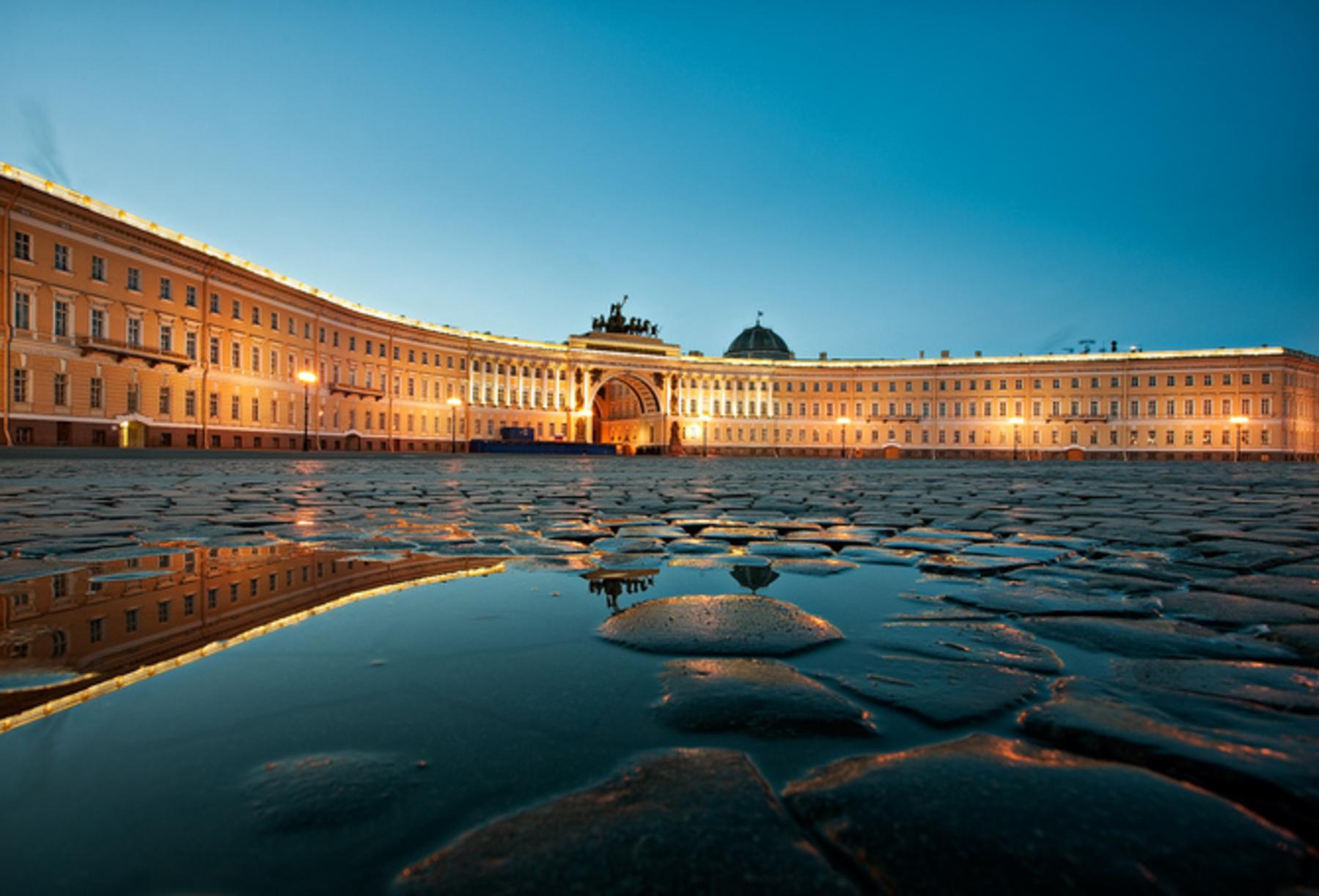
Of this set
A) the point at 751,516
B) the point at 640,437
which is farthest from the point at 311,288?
the point at 751,516

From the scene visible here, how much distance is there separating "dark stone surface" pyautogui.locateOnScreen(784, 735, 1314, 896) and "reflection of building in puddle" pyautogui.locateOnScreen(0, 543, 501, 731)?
158 centimetres

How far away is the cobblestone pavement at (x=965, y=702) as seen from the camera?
0.93 meters

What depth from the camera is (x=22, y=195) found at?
28.7m

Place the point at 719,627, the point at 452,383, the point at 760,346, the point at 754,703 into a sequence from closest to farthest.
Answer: the point at 754,703 → the point at 719,627 → the point at 452,383 → the point at 760,346

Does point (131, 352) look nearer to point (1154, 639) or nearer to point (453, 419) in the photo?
point (453, 419)

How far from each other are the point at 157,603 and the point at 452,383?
7001 centimetres

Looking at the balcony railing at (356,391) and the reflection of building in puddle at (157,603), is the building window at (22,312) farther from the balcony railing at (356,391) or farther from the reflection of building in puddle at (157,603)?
the reflection of building in puddle at (157,603)

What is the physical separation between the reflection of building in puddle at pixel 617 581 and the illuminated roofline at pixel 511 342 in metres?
35.9

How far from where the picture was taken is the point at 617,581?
307 centimetres

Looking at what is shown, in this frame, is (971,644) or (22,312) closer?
(971,644)

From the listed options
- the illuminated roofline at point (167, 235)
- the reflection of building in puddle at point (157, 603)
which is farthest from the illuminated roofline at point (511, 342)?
the reflection of building in puddle at point (157, 603)

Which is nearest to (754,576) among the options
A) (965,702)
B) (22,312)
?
(965,702)

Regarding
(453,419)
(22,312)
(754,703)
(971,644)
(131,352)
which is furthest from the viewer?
(453,419)

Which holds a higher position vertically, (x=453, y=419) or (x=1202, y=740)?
(x=453, y=419)
